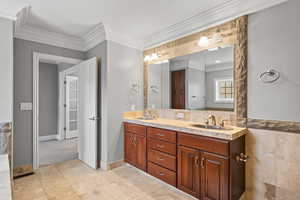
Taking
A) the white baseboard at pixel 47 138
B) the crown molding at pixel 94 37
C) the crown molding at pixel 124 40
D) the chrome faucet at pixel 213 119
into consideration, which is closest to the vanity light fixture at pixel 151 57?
the crown molding at pixel 124 40

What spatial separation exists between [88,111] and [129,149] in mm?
1073

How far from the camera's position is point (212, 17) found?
2.23m

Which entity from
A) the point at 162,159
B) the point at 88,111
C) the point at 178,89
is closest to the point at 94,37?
the point at 88,111

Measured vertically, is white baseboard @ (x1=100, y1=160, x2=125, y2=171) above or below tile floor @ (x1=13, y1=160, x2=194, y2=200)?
above

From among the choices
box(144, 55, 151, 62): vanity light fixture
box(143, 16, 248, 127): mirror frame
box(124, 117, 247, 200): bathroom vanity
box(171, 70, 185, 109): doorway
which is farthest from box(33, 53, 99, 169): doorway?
box(143, 16, 248, 127): mirror frame

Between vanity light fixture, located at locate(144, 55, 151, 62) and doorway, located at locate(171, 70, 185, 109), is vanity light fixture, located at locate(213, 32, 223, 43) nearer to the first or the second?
doorway, located at locate(171, 70, 185, 109)

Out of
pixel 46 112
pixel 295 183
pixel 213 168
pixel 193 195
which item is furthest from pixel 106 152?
pixel 46 112

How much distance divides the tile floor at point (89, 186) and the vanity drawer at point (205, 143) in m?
0.73

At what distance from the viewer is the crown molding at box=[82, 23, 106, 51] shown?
9.22 ft

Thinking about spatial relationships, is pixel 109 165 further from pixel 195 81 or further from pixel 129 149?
pixel 195 81

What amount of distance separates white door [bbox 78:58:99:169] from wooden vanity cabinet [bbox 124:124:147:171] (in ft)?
1.88

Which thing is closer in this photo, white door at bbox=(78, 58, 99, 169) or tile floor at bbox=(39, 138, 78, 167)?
white door at bbox=(78, 58, 99, 169)

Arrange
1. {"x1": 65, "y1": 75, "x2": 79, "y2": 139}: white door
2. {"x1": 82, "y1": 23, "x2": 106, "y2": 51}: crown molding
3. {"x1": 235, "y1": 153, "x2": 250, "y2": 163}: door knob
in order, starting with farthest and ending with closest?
{"x1": 65, "y1": 75, "x2": 79, "y2": 139}: white door → {"x1": 82, "y1": 23, "x2": 106, "y2": 51}: crown molding → {"x1": 235, "y1": 153, "x2": 250, "y2": 163}: door knob

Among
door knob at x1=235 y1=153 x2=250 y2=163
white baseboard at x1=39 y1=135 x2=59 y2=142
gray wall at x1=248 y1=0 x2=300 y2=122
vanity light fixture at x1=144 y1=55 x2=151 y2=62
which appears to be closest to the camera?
gray wall at x1=248 y1=0 x2=300 y2=122
